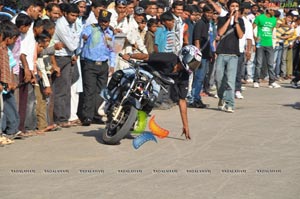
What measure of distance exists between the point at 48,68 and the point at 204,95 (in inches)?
280

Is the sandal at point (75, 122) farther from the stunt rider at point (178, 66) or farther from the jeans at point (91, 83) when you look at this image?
the stunt rider at point (178, 66)

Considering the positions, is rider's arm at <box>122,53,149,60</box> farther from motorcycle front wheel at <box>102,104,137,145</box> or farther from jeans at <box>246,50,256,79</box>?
jeans at <box>246,50,256,79</box>

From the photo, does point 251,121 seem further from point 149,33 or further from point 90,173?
point 90,173

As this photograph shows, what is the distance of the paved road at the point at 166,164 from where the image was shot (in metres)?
8.42

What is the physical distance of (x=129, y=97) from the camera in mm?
11594

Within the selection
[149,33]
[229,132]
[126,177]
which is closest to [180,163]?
[126,177]

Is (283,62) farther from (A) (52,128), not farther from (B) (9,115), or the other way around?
(B) (9,115)

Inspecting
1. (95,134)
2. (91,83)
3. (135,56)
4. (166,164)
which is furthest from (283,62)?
(166,164)

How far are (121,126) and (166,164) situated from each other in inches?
62.8

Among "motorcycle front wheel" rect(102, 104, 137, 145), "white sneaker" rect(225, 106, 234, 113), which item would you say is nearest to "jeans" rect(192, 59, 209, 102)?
"white sneaker" rect(225, 106, 234, 113)

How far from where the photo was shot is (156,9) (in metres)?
18.3

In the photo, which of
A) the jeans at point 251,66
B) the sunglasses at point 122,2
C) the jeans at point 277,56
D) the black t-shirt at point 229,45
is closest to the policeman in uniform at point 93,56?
the sunglasses at point 122,2

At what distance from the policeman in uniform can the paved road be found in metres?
0.38

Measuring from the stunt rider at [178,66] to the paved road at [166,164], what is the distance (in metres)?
0.71
